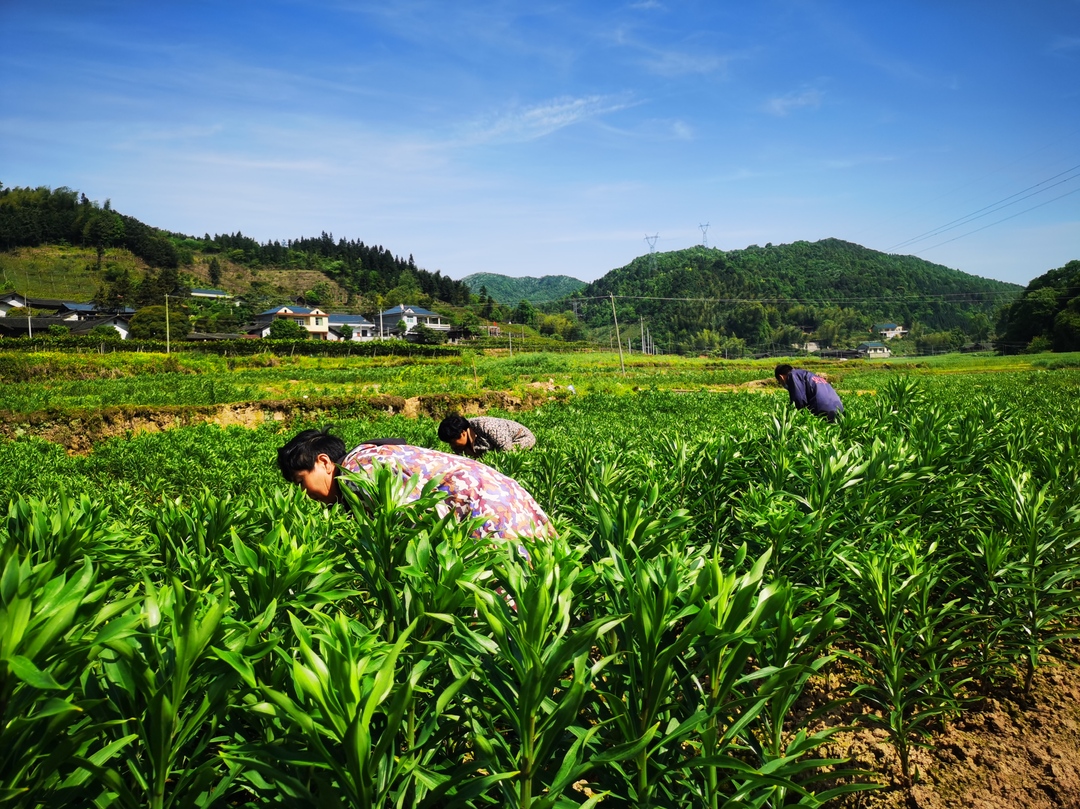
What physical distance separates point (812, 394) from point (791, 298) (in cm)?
12806

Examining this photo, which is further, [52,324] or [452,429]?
[52,324]

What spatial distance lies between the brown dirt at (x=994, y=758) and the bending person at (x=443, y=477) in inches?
63.4

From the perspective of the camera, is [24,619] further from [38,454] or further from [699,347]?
[699,347]

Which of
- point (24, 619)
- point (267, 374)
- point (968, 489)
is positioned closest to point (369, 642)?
point (24, 619)

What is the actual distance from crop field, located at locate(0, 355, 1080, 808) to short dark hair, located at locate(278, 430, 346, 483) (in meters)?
0.21

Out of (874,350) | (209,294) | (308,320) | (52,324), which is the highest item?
(209,294)

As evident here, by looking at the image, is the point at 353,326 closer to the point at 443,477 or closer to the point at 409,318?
the point at 409,318

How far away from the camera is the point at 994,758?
2561mm

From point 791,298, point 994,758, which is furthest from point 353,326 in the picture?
point 791,298

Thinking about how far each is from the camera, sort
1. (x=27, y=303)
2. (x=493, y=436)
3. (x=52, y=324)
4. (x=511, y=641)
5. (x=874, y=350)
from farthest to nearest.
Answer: (x=874, y=350) → (x=27, y=303) → (x=52, y=324) → (x=493, y=436) → (x=511, y=641)

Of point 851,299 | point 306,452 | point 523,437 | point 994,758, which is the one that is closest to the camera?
point 994,758

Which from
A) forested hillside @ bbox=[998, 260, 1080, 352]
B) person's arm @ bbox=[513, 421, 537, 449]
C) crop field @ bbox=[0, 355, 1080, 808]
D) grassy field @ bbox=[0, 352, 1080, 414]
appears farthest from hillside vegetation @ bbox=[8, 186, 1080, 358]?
crop field @ bbox=[0, 355, 1080, 808]

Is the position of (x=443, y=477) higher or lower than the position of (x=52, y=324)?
lower

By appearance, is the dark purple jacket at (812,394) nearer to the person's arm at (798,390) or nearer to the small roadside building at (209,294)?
the person's arm at (798,390)
